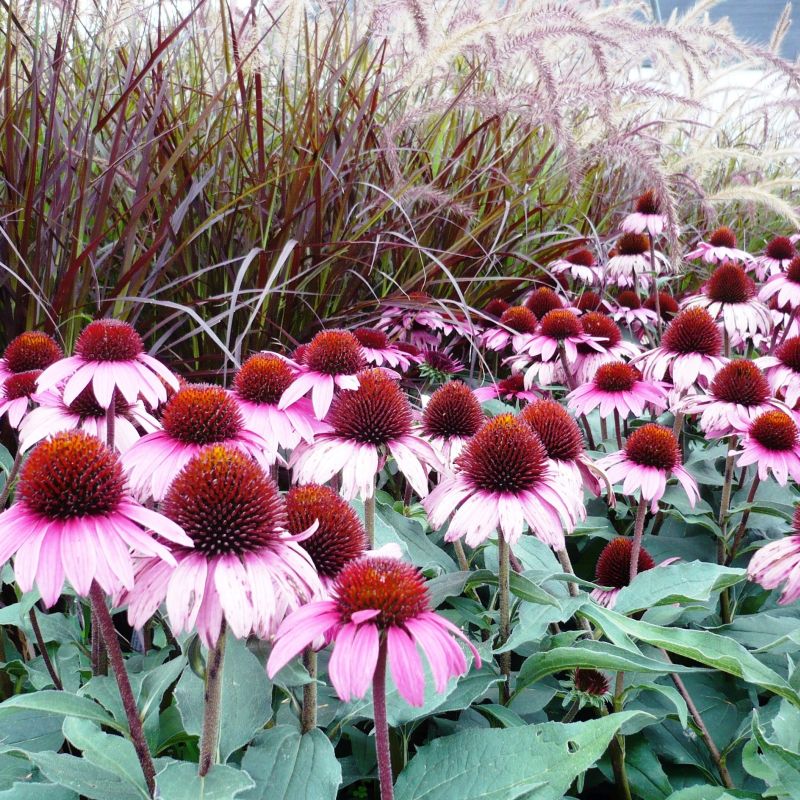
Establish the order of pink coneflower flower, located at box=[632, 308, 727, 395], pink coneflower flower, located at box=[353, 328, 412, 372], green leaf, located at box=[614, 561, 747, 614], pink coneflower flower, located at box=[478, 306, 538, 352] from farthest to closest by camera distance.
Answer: pink coneflower flower, located at box=[478, 306, 538, 352] < pink coneflower flower, located at box=[353, 328, 412, 372] < pink coneflower flower, located at box=[632, 308, 727, 395] < green leaf, located at box=[614, 561, 747, 614]

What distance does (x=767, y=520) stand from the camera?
5.46 feet

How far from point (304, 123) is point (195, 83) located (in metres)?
0.50

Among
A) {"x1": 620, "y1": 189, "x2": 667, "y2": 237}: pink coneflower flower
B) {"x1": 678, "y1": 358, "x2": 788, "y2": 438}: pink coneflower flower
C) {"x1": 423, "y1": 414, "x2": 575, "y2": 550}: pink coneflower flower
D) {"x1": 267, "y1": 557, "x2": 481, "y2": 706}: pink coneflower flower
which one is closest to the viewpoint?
{"x1": 267, "y1": 557, "x2": 481, "y2": 706}: pink coneflower flower

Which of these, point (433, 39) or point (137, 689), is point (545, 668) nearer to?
point (137, 689)

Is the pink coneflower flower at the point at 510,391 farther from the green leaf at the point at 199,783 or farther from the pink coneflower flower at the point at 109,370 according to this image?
the green leaf at the point at 199,783

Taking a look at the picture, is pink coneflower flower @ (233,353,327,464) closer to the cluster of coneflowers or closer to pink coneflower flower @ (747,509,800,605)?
the cluster of coneflowers

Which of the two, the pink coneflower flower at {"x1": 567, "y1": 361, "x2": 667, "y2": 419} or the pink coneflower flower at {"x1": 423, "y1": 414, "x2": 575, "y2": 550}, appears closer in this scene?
the pink coneflower flower at {"x1": 423, "y1": 414, "x2": 575, "y2": 550}

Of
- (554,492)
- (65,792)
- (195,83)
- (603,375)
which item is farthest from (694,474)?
(195,83)

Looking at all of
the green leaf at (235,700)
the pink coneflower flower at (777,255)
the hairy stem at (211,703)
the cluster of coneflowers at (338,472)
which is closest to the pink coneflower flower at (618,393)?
the cluster of coneflowers at (338,472)

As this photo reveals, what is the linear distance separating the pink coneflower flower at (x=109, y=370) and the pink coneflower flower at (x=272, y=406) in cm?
12

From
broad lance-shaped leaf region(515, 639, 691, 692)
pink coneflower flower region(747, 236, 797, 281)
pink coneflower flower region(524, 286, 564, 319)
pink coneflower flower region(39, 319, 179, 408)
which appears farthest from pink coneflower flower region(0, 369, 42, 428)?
pink coneflower flower region(747, 236, 797, 281)

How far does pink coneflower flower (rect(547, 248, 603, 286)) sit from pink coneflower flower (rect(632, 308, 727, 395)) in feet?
2.84

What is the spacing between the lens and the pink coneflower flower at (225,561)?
68cm

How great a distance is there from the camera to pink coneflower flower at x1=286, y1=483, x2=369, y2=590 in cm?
85
